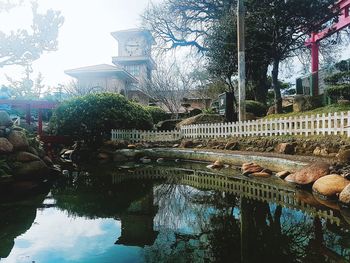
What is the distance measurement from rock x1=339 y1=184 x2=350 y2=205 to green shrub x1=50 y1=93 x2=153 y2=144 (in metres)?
10.2

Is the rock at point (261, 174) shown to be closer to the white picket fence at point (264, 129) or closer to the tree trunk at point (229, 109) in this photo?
the white picket fence at point (264, 129)

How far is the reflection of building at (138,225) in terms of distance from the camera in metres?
3.40

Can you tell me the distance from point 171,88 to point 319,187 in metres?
21.3

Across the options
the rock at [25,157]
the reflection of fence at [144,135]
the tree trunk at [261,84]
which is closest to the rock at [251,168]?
the rock at [25,157]

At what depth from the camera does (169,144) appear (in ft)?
46.4

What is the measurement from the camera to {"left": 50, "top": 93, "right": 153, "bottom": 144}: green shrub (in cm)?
1270

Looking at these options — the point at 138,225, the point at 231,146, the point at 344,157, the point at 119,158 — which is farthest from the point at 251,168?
the point at 119,158

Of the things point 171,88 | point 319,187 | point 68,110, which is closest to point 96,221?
point 319,187

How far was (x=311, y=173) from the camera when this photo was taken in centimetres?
579

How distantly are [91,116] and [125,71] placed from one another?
768 inches

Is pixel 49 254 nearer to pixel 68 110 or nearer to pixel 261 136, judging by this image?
pixel 261 136

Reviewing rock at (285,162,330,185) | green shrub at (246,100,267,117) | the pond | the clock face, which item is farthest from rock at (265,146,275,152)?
the clock face

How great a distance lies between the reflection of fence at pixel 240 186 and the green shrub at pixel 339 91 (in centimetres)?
772

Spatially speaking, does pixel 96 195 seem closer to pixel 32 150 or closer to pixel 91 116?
pixel 32 150
